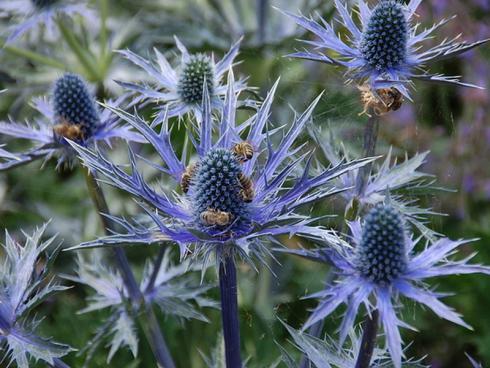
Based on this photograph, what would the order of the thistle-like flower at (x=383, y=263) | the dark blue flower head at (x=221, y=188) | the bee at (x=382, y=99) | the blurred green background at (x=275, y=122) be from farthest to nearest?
the blurred green background at (x=275, y=122) < the bee at (x=382, y=99) < the dark blue flower head at (x=221, y=188) < the thistle-like flower at (x=383, y=263)

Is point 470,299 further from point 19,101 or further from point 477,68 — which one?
point 19,101

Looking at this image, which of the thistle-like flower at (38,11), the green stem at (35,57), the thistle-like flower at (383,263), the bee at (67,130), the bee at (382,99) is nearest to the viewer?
the thistle-like flower at (383,263)

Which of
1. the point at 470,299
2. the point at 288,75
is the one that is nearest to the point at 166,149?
the point at 288,75

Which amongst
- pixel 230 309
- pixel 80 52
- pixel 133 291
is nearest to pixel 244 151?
pixel 230 309

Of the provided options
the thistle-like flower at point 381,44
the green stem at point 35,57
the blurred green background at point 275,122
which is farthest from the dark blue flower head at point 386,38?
the green stem at point 35,57

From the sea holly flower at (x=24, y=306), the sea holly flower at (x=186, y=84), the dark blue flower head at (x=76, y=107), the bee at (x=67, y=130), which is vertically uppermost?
the sea holly flower at (x=186, y=84)

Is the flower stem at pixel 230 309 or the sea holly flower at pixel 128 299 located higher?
the flower stem at pixel 230 309

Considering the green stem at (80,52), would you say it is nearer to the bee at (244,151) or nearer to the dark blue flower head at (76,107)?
the dark blue flower head at (76,107)

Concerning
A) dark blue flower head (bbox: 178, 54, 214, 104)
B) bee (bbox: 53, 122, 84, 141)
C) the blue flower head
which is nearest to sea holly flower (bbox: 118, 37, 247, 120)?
dark blue flower head (bbox: 178, 54, 214, 104)
